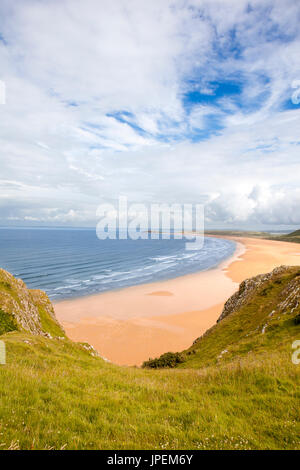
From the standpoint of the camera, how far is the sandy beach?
1081 inches

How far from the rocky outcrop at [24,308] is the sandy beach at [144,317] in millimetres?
8902

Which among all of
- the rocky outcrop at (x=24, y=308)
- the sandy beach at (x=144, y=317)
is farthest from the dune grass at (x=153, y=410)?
the sandy beach at (x=144, y=317)

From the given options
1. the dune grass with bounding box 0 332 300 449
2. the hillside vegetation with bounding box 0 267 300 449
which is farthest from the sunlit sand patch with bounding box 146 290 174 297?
the dune grass with bounding box 0 332 300 449

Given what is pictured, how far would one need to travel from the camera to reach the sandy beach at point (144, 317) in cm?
2745

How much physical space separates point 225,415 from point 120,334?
90.4 feet

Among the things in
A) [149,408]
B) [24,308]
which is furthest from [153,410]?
[24,308]

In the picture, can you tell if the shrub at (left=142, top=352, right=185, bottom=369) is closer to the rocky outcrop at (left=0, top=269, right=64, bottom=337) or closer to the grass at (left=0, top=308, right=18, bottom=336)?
the rocky outcrop at (left=0, top=269, right=64, bottom=337)

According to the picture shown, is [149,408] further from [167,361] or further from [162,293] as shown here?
[162,293]

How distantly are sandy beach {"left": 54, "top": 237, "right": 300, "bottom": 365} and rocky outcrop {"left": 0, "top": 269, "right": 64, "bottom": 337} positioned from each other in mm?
8902

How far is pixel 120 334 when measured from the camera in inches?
1203

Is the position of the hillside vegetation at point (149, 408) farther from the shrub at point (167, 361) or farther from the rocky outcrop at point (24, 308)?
the shrub at point (167, 361)

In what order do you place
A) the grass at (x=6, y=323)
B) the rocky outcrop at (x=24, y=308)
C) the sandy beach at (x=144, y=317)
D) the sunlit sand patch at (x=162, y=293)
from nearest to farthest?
1. the grass at (x=6, y=323)
2. the rocky outcrop at (x=24, y=308)
3. the sandy beach at (x=144, y=317)
4. the sunlit sand patch at (x=162, y=293)
